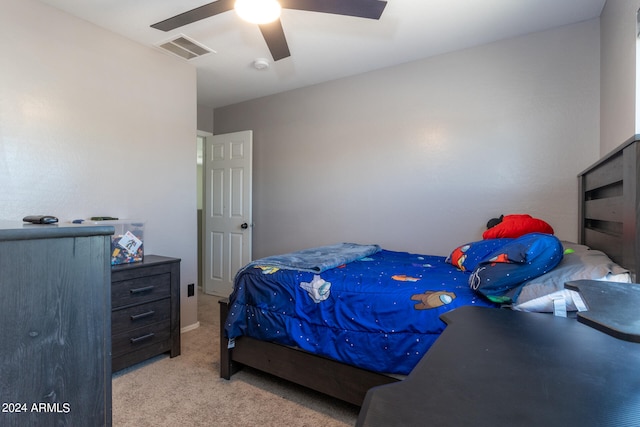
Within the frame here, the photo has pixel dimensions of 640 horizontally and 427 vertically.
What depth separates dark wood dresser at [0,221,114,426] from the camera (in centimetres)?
70

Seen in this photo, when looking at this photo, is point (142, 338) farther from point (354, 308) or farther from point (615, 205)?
point (615, 205)

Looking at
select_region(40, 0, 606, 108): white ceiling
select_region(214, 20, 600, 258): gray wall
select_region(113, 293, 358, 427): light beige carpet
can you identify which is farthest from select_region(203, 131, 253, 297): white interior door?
select_region(113, 293, 358, 427): light beige carpet

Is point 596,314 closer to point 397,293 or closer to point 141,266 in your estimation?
point 397,293

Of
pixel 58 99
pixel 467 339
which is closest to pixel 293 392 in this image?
pixel 467 339

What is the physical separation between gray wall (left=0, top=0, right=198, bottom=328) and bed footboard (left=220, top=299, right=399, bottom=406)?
115 centimetres

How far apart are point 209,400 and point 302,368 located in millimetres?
603

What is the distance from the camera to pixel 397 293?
164 cm

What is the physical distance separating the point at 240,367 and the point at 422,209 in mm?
2030

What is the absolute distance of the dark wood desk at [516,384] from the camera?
19.7 inches

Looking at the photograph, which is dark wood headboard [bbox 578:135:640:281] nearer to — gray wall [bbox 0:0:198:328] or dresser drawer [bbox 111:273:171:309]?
dresser drawer [bbox 111:273:171:309]

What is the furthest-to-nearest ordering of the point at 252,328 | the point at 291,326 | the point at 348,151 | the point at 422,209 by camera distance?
the point at 348,151 < the point at 422,209 < the point at 252,328 < the point at 291,326

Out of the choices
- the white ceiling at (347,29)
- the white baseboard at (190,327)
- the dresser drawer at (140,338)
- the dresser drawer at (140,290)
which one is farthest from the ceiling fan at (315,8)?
the white baseboard at (190,327)

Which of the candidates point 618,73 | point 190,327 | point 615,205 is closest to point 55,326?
point 615,205

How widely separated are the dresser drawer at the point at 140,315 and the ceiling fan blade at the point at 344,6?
2.19 meters
